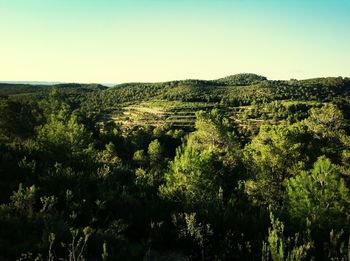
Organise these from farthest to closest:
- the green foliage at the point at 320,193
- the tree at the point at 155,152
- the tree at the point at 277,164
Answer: the tree at the point at 155,152 < the tree at the point at 277,164 < the green foliage at the point at 320,193

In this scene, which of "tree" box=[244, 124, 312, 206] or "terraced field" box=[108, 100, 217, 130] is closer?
"tree" box=[244, 124, 312, 206]

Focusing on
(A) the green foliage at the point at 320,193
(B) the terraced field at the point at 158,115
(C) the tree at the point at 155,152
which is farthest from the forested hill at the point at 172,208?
(B) the terraced field at the point at 158,115

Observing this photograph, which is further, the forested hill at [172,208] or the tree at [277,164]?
the tree at [277,164]

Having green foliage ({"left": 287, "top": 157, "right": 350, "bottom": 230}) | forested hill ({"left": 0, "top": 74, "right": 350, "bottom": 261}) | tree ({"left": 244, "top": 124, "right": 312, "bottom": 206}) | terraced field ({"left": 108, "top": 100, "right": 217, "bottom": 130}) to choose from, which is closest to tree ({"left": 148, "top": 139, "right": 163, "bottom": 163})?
forested hill ({"left": 0, "top": 74, "right": 350, "bottom": 261})

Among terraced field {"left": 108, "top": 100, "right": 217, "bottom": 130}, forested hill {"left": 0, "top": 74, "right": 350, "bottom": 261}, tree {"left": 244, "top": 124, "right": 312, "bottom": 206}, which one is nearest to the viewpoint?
forested hill {"left": 0, "top": 74, "right": 350, "bottom": 261}

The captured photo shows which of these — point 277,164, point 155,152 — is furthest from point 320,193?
point 155,152

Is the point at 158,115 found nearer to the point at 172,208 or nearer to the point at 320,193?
the point at 320,193

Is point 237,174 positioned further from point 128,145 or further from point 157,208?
point 128,145

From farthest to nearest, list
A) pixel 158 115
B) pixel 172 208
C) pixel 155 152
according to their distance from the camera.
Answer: pixel 158 115 < pixel 155 152 < pixel 172 208

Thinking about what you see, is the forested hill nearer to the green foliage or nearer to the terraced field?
the green foliage

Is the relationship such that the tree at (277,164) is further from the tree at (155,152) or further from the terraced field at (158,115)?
the terraced field at (158,115)

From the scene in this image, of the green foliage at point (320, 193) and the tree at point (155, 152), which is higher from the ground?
the green foliage at point (320, 193)

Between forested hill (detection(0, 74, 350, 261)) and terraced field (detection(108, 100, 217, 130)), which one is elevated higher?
forested hill (detection(0, 74, 350, 261))

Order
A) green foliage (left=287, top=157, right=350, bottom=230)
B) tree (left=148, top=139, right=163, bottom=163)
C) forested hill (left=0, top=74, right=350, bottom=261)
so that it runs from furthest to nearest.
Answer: tree (left=148, top=139, right=163, bottom=163), green foliage (left=287, top=157, right=350, bottom=230), forested hill (left=0, top=74, right=350, bottom=261)
